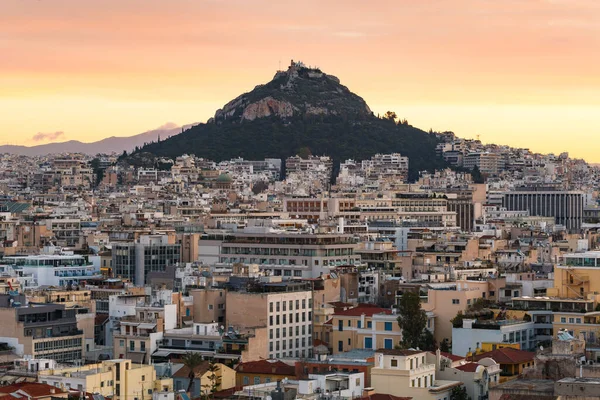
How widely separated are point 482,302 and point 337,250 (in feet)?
65.2

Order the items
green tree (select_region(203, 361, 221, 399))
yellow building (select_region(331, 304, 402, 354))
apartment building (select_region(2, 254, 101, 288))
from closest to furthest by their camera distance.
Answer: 1. green tree (select_region(203, 361, 221, 399))
2. yellow building (select_region(331, 304, 402, 354))
3. apartment building (select_region(2, 254, 101, 288))

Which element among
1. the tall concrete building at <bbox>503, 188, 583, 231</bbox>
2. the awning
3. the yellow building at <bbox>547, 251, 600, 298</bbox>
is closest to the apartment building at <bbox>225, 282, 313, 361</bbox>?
the awning

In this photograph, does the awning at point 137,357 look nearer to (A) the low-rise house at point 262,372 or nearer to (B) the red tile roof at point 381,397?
(A) the low-rise house at point 262,372

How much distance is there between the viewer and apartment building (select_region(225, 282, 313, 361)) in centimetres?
6056

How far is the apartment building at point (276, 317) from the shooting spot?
60562 mm

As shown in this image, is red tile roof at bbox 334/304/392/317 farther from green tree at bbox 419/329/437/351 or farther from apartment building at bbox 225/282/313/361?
green tree at bbox 419/329/437/351

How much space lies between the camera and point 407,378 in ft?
158

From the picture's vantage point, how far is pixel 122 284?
73.1 metres

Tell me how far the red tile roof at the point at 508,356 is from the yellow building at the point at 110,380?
33.5ft

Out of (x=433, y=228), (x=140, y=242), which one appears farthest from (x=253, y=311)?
(x=433, y=228)

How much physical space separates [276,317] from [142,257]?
3180 cm

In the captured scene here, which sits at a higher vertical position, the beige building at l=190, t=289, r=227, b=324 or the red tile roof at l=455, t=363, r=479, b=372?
the beige building at l=190, t=289, r=227, b=324

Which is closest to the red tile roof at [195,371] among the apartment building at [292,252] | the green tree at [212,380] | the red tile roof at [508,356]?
the green tree at [212,380]

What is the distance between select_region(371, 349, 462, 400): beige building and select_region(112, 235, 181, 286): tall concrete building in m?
41.0
